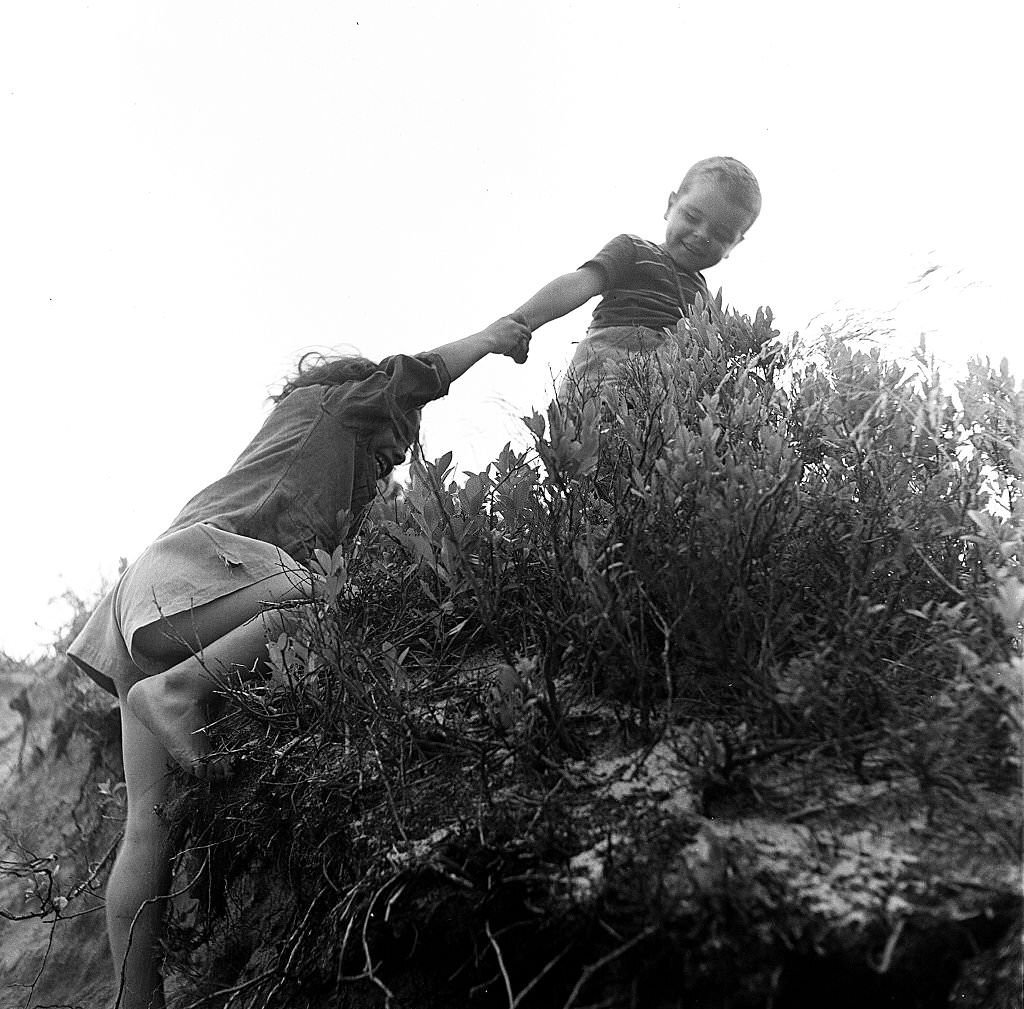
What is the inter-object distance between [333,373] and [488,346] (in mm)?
696

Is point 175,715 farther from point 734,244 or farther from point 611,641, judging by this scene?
point 734,244

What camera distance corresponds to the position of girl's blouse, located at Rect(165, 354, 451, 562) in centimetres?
312

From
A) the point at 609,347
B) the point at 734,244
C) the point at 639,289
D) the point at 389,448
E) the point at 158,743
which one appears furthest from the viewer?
the point at 734,244

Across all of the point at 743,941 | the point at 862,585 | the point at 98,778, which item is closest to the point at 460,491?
the point at 862,585

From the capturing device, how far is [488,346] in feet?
12.0

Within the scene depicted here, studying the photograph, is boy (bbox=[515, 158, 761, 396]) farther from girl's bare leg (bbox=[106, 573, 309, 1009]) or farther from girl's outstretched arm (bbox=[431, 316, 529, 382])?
girl's bare leg (bbox=[106, 573, 309, 1009])

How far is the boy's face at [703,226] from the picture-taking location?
4633mm

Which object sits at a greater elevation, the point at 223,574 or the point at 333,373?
the point at 333,373

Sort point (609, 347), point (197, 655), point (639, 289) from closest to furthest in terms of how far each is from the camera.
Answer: point (197, 655), point (609, 347), point (639, 289)

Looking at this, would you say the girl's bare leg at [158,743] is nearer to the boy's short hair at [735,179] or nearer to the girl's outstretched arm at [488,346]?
the girl's outstretched arm at [488,346]

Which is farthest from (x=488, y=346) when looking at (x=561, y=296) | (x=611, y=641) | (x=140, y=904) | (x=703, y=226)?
(x=140, y=904)

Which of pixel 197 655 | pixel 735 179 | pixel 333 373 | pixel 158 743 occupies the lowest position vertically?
pixel 158 743

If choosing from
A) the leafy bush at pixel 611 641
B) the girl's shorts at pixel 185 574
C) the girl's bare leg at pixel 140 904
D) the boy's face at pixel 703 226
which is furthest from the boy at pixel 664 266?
the girl's bare leg at pixel 140 904

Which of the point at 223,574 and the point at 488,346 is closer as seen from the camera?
the point at 223,574
